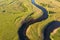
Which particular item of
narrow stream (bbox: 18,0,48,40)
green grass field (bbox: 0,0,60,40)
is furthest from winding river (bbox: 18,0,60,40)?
green grass field (bbox: 0,0,60,40)

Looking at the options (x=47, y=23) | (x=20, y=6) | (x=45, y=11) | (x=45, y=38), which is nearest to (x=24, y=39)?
(x=45, y=38)

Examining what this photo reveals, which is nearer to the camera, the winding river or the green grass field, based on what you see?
the winding river

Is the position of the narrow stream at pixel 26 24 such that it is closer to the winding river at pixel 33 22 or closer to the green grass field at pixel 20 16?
the winding river at pixel 33 22

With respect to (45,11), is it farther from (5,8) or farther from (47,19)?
(5,8)

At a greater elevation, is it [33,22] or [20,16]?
[33,22]

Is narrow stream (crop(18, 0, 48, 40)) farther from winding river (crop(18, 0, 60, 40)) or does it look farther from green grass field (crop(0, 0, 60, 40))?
green grass field (crop(0, 0, 60, 40))

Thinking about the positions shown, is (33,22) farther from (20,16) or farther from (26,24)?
(20,16)

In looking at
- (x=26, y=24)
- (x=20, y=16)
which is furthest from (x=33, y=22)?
(x=20, y=16)

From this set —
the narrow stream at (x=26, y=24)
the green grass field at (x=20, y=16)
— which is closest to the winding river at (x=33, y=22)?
the narrow stream at (x=26, y=24)
